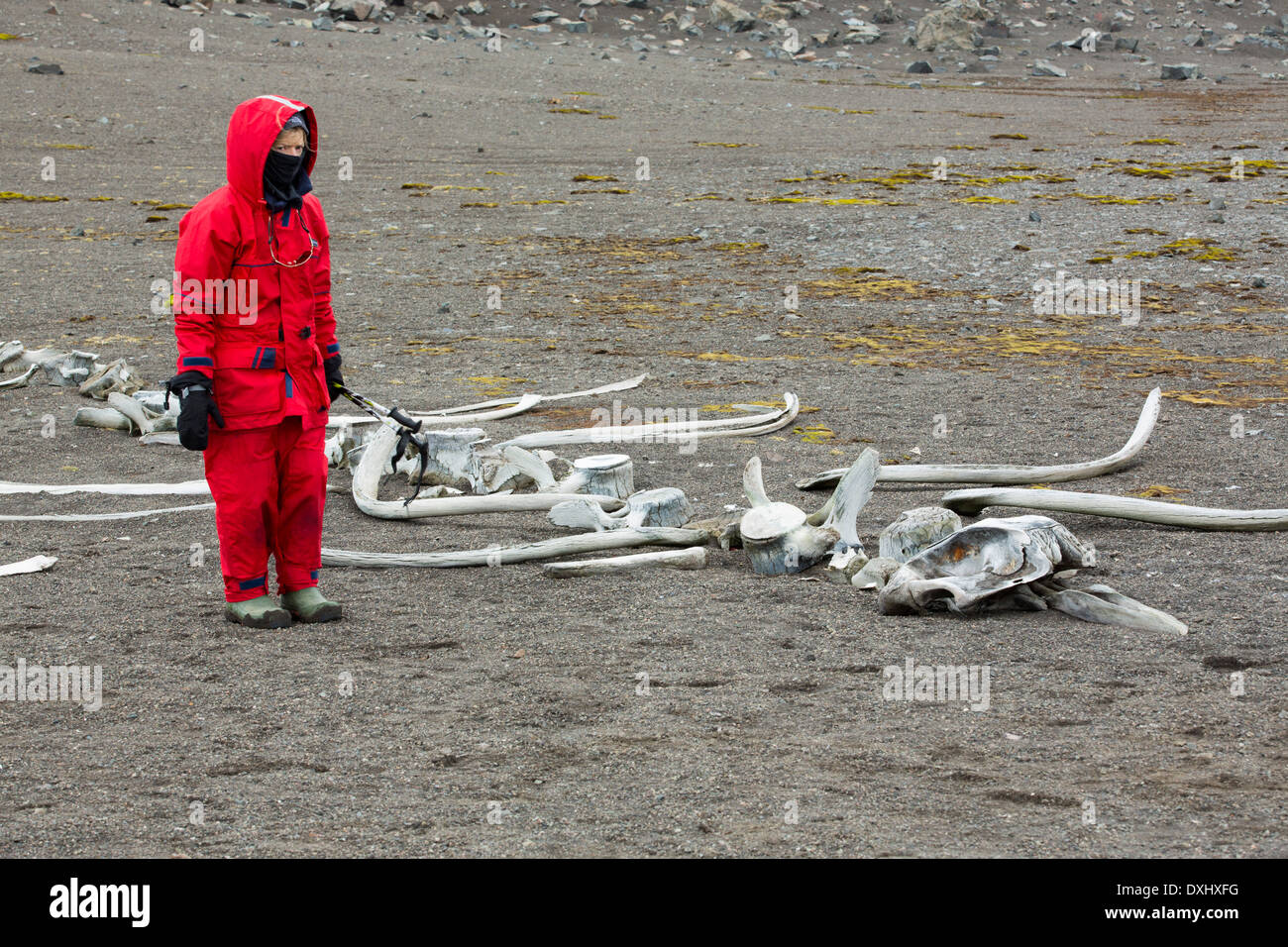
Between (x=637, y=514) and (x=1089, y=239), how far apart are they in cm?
833

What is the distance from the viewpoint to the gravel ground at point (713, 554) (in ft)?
10.2

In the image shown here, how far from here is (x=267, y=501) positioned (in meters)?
4.50

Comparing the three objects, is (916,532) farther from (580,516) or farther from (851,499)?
(580,516)

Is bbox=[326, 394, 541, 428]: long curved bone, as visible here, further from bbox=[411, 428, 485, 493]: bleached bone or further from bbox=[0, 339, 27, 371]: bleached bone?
bbox=[0, 339, 27, 371]: bleached bone

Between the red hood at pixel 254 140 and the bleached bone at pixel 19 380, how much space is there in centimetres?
477

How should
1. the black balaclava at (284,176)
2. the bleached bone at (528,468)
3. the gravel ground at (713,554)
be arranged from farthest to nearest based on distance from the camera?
1. the bleached bone at (528,468)
2. the black balaclava at (284,176)
3. the gravel ground at (713,554)

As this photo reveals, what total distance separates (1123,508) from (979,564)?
1.08 meters

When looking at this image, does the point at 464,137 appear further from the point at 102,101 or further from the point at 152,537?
the point at 152,537

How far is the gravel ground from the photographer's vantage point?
122 inches

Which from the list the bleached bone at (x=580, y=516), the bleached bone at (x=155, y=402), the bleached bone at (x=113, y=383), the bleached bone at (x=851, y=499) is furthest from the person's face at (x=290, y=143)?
the bleached bone at (x=113, y=383)

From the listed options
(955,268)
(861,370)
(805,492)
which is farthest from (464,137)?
(805,492)

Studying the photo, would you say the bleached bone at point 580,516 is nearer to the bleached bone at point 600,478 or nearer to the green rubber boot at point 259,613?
the bleached bone at point 600,478

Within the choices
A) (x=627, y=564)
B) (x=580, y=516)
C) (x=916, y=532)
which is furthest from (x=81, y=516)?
(x=916, y=532)

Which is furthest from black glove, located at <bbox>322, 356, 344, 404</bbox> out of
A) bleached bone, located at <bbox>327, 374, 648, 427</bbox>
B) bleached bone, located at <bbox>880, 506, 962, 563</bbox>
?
bleached bone, located at <bbox>327, 374, 648, 427</bbox>
